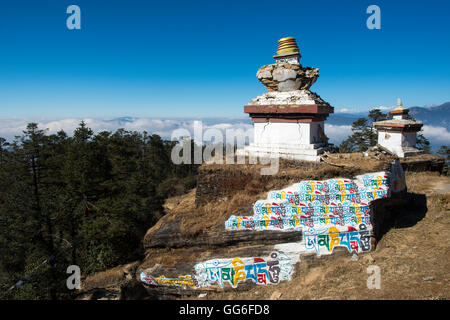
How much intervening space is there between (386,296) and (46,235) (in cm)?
1537

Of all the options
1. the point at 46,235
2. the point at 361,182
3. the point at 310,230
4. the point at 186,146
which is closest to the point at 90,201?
the point at 46,235

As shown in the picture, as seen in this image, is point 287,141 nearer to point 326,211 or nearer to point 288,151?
point 288,151

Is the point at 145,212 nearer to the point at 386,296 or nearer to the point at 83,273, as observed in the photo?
the point at 83,273

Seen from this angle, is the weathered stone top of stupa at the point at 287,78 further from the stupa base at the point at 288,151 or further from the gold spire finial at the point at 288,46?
the stupa base at the point at 288,151

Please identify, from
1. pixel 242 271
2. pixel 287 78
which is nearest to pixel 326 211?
pixel 242 271

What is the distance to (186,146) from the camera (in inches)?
1661

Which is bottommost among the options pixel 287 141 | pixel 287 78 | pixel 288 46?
pixel 287 141

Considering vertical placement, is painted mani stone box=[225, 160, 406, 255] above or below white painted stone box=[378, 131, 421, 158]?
below

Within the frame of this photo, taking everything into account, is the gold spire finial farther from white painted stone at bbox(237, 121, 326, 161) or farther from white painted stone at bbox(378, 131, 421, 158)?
white painted stone at bbox(378, 131, 421, 158)

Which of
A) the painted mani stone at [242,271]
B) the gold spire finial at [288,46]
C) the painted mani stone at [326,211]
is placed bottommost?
the painted mani stone at [242,271]

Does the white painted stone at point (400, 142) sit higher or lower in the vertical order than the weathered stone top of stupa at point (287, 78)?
lower

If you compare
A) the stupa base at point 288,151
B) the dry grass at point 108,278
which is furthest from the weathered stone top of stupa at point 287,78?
the dry grass at point 108,278

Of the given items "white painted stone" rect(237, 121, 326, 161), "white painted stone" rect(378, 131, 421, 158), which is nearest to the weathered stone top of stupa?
"white painted stone" rect(237, 121, 326, 161)

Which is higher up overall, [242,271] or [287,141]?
[287,141]
